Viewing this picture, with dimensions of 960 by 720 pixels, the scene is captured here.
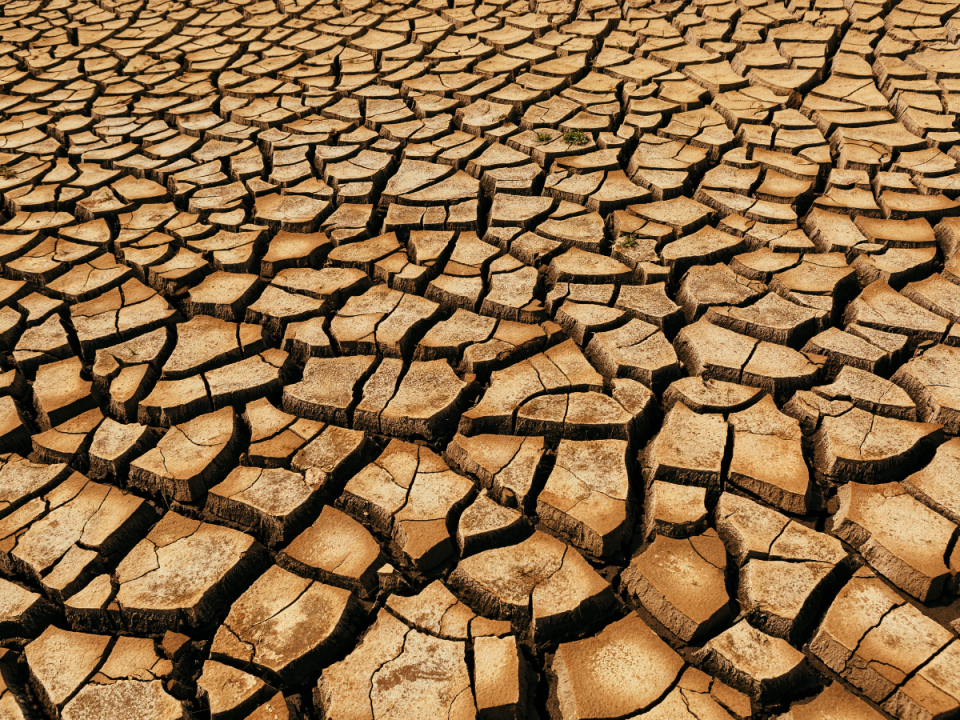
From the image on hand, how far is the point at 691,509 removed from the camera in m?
1.90

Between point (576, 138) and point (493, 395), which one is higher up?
point (576, 138)

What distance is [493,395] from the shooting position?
228 cm

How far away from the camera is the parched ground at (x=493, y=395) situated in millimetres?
1629

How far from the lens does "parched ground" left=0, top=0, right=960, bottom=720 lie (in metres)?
1.63

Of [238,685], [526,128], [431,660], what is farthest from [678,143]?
[238,685]

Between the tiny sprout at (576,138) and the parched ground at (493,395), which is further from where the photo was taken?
the tiny sprout at (576,138)

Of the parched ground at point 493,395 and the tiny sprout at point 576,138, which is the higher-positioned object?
the tiny sprout at point 576,138

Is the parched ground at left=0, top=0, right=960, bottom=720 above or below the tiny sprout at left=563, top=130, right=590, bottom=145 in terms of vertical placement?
below

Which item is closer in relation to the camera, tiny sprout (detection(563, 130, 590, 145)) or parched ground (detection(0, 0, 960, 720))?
parched ground (detection(0, 0, 960, 720))

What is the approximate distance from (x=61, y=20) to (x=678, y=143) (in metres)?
5.01

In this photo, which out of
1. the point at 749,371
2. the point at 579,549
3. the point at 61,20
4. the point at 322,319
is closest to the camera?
the point at 579,549

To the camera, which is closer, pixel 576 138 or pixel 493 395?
pixel 493 395

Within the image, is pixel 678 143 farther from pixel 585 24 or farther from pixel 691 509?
pixel 691 509

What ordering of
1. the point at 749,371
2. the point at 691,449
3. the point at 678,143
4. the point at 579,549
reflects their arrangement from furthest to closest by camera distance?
the point at 678,143 → the point at 749,371 → the point at 691,449 → the point at 579,549
